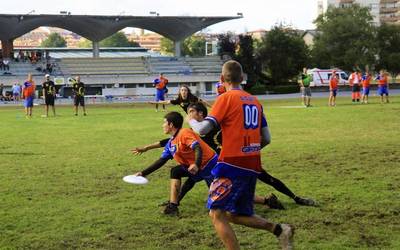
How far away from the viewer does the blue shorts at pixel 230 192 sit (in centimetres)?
539

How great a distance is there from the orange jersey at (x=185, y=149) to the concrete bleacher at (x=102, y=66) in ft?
203

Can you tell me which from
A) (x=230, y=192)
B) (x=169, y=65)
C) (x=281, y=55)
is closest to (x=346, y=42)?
(x=281, y=55)

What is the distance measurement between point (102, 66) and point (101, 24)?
Answer: 17.8 ft

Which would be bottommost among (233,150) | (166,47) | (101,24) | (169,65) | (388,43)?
(233,150)

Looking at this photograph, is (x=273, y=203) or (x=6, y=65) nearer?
(x=273, y=203)

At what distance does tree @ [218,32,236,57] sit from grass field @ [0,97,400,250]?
56233mm

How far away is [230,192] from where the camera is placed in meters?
5.40

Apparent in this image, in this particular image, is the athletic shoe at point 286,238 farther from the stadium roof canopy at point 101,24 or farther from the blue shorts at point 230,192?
the stadium roof canopy at point 101,24

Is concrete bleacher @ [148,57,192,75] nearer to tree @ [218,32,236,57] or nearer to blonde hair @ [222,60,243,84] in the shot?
tree @ [218,32,236,57]

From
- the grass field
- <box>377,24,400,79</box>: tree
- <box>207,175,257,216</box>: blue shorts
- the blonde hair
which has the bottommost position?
the grass field

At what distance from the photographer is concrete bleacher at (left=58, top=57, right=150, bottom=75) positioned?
69.3 meters

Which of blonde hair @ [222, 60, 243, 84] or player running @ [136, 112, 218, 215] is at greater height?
blonde hair @ [222, 60, 243, 84]

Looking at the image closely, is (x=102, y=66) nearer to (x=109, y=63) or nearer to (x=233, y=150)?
(x=109, y=63)

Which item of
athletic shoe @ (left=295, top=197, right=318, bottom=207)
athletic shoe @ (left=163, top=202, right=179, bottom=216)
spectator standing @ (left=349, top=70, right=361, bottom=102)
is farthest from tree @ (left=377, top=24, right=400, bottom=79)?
athletic shoe @ (left=163, top=202, right=179, bottom=216)
